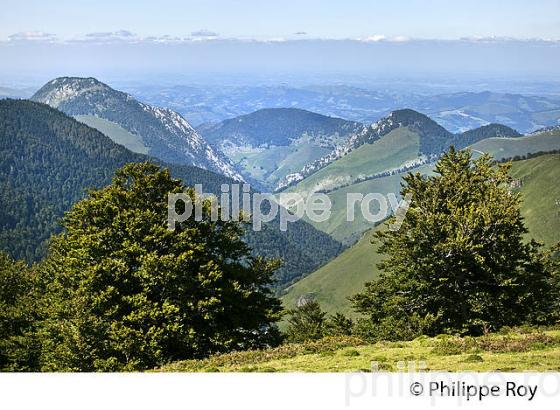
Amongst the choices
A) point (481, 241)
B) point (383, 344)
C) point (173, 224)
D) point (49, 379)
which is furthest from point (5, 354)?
point (481, 241)

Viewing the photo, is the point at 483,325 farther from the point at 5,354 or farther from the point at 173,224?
the point at 5,354

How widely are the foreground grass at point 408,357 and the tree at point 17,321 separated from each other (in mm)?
19106

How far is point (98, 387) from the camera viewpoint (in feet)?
68.5

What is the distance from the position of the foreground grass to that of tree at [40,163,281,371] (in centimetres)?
541

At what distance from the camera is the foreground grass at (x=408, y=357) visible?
871 inches

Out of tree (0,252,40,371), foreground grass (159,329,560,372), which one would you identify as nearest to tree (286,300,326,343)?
tree (0,252,40,371)

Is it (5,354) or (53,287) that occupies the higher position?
(53,287)

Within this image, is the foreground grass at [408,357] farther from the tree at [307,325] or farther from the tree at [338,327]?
the tree at [307,325]

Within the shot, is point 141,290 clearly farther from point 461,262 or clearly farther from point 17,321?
point 461,262

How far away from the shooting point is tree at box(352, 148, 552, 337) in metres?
38.2

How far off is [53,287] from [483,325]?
102ft

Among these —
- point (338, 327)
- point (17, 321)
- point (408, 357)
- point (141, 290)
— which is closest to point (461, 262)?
point (408, 357)

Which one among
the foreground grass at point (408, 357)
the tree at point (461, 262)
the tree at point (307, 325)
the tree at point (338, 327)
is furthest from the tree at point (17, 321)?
the tree at point (338, 327)

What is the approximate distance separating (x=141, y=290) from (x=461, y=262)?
2225 centimetres
